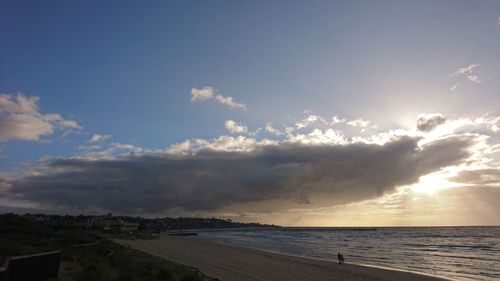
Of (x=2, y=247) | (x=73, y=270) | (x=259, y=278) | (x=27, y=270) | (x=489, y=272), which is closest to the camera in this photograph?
(x=27, y=270)

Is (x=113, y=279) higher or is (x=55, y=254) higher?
(x=55, y=254)

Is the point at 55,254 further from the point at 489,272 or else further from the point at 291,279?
the point at 489,272

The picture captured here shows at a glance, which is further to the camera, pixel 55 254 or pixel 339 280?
pixel 339 280

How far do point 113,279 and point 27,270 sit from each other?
3.56 metres

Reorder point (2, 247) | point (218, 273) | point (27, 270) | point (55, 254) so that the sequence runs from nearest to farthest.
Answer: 1. point (27, 270)
2. point (55, 254)
3. point (2, 247)
4. point (218, 273)

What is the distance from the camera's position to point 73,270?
649 inches

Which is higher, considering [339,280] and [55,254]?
[55,254]

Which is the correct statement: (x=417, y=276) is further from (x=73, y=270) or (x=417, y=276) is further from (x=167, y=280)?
(x=73, y=270)

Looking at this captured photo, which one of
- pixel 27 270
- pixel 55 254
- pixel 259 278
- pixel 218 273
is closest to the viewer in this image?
pixel 27 270

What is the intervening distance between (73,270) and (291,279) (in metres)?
13.3

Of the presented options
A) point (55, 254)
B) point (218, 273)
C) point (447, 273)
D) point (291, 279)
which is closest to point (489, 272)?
point (447, 273)

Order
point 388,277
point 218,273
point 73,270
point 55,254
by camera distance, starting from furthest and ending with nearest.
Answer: point 388,277 < point 218,273 < point 73,270 < point 55,254

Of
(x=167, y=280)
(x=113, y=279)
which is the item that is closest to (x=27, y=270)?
(x=113, y=279)

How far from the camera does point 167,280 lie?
1656cm
